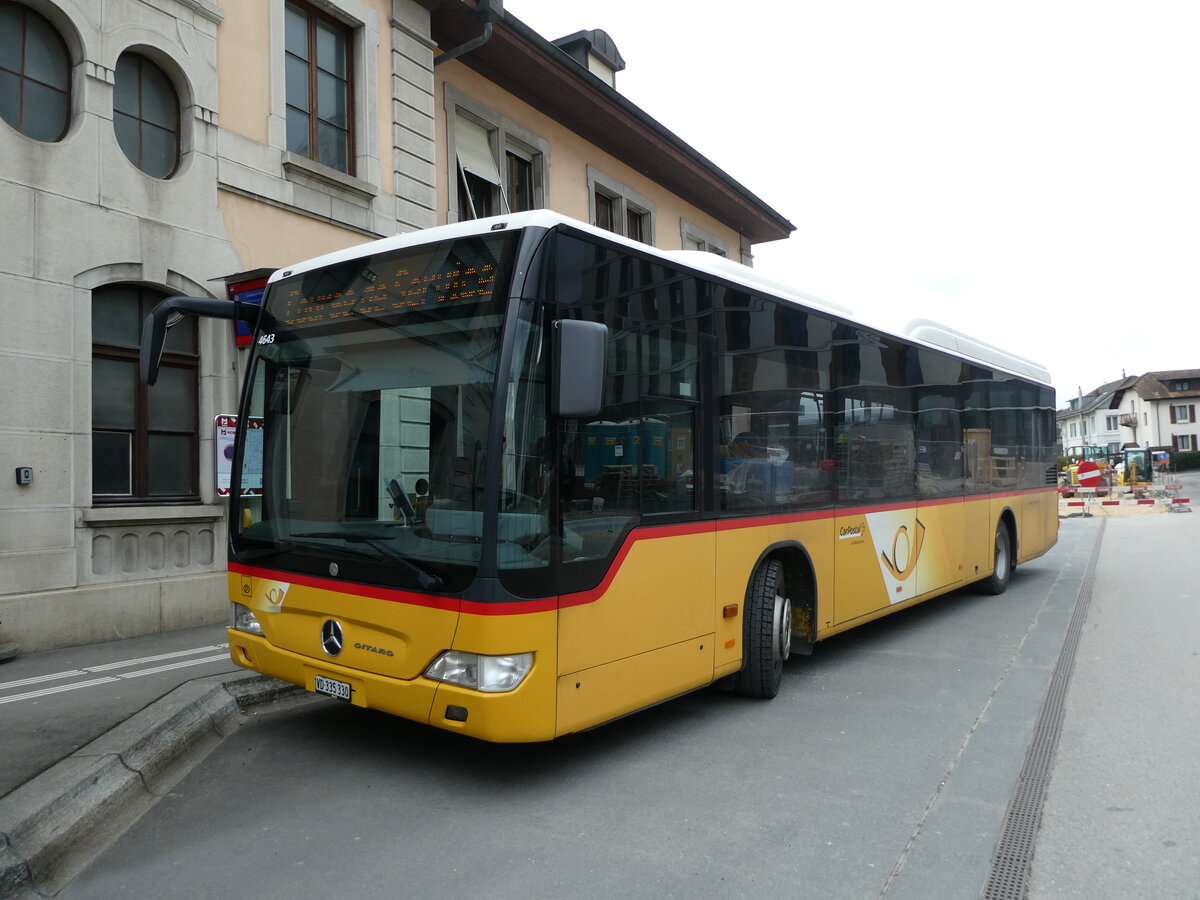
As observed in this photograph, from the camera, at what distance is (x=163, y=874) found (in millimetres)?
3635

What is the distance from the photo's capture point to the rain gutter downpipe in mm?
12219

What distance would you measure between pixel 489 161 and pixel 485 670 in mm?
11255

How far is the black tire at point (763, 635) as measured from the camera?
593cm

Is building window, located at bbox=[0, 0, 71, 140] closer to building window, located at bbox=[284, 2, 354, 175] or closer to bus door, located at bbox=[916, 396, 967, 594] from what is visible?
building window, located at bbox=[284, 2, 354, 175]

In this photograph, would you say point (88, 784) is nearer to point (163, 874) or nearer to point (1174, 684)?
point (163, 874)

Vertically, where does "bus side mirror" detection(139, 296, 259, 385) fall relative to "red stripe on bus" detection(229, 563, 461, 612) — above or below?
above

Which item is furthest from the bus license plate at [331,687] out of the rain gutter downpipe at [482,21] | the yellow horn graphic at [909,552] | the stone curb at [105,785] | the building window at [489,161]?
the rain gutter downpipe at [482,21]

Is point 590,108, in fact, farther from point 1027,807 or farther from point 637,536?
point 1027,807

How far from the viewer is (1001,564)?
37.1ft

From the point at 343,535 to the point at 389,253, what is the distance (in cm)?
151

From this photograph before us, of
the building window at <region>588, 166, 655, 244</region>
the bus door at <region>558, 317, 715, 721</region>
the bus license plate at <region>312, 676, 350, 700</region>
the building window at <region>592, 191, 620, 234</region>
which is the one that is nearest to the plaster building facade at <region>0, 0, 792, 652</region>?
the bus license plate at <region>312, 676, 350, 700</region>

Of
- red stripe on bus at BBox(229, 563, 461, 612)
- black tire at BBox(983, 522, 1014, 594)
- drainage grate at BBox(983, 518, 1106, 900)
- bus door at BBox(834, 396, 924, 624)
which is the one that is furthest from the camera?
black tire at BBox(983, 522, 1014, 594)

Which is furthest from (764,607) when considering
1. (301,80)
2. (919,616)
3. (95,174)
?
(301,80)

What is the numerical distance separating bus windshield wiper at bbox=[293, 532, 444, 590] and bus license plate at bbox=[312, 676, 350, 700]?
26.8 inches
